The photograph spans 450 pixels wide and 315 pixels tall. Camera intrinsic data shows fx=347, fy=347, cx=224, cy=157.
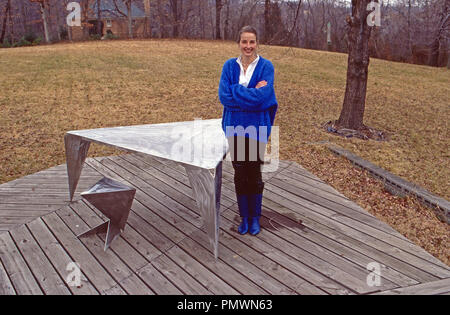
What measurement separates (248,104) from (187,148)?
59cm

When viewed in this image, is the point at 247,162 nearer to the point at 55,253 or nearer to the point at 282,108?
the point at 55,253

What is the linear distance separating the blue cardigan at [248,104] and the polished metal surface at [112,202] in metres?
1.04

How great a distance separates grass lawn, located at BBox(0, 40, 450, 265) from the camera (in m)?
4.56

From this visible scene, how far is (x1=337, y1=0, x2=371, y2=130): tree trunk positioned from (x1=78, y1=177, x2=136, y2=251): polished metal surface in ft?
15.9

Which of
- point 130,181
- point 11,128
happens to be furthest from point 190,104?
point 130,181

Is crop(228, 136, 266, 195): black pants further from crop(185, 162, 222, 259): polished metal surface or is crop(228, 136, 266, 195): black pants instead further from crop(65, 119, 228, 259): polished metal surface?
crop(185, 162, 222, 259): polished metal surface

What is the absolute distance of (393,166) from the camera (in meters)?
5.11

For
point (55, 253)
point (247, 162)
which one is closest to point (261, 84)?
point (247, 162)

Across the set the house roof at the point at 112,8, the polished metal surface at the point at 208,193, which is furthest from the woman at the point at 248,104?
the house roof at the point at 112,8

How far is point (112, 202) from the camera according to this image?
9.63ft

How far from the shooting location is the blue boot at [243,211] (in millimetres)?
2971

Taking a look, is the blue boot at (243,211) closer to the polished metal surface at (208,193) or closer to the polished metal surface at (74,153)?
the polished metal surface at (208,193)

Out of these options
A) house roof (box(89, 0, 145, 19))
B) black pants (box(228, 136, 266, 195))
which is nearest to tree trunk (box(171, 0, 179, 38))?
house roof (box(89, 0, 145, 19))
